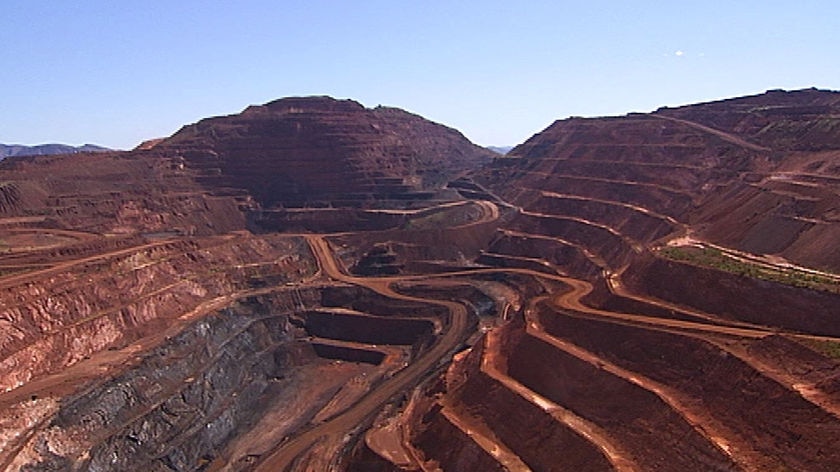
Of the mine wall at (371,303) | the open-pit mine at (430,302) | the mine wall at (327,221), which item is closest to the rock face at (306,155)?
the open-pit mine at (430,302)

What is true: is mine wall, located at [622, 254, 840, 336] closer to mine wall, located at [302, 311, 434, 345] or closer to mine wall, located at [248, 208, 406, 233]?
mine wall, located at [302, 311, 434, 345]

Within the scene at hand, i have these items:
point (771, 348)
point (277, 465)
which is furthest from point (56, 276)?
point (771, 348)

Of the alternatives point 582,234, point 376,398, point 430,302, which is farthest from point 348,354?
point 582,234

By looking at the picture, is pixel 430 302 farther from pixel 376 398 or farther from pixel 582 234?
pixel 376 398

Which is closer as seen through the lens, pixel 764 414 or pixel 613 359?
pixel 764 414

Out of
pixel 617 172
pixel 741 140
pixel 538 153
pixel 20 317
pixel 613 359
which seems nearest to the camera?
pixel 613 359

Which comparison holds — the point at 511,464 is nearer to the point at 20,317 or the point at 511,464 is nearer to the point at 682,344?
the point at 682,344
